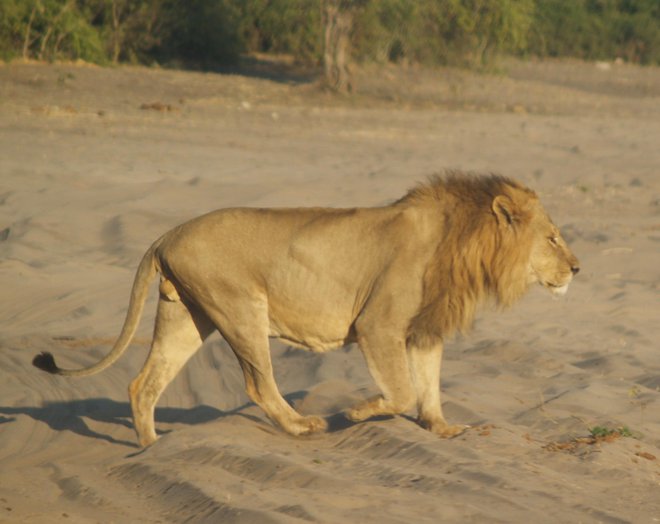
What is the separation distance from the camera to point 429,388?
17.6ft

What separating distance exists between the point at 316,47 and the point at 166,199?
45.4 feet

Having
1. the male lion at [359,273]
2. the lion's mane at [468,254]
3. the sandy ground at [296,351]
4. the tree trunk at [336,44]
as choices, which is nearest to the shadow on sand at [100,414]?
the sandy ground at [296,351]

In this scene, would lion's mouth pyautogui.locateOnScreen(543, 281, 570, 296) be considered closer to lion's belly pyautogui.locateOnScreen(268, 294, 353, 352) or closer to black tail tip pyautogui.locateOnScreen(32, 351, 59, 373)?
lion's belly pyautogui.locateOnScreen(268, 294, 353, 352)

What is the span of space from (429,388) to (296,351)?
210 centimetres

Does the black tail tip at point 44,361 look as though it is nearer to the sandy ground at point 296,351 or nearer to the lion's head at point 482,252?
A: the sandy ground at point 296,351

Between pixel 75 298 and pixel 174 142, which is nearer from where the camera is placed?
pixel 75 298

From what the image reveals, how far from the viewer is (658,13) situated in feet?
126

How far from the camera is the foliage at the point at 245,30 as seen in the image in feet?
68.6

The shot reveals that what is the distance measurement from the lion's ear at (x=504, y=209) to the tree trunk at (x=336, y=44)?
51.6 ft

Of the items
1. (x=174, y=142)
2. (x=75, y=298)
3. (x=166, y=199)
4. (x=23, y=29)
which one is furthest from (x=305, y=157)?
(x=23, y=29)

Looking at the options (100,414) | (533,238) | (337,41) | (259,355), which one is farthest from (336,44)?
(259,355)

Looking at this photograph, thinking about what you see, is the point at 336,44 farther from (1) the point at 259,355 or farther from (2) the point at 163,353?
(1) the point at 259,355

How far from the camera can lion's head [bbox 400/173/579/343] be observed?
5305 mm

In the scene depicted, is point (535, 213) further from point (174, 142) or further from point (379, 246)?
point (174, 142)
